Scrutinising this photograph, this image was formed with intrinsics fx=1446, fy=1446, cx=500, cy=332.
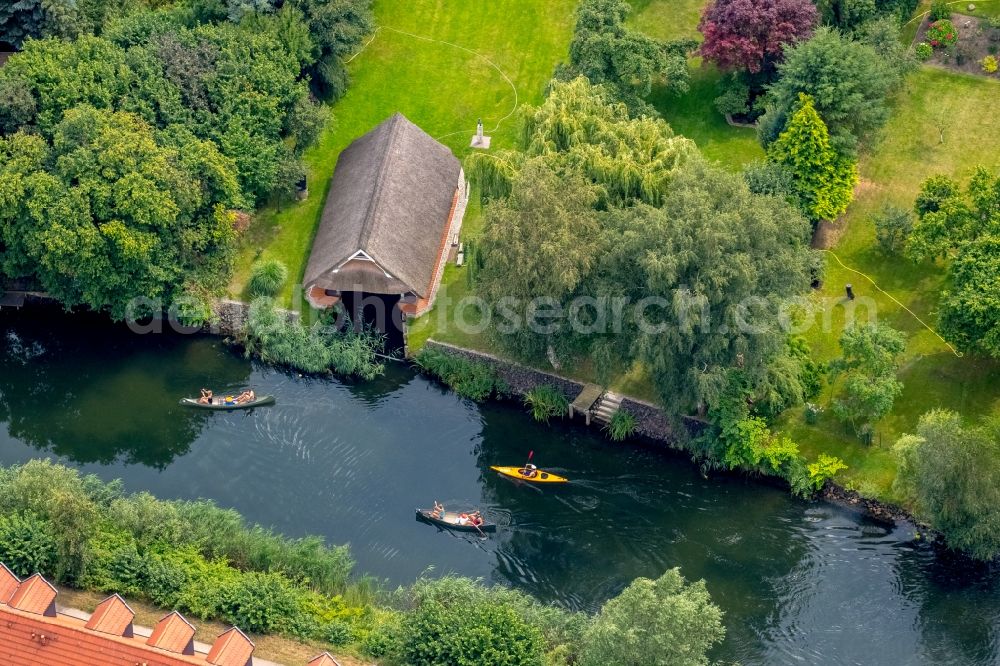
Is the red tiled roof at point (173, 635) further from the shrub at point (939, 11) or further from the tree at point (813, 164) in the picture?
the shrub at point (939, 11)

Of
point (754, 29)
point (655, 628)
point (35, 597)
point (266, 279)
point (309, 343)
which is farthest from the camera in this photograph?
point (754, 29)

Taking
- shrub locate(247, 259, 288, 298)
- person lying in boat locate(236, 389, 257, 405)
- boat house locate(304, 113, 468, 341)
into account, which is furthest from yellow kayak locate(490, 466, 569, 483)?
shrub locate(247, 259, 288, 298)

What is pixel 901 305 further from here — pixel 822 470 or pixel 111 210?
pixel 111 210

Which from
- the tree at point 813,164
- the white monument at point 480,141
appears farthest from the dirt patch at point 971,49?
the white monument at point 480,141

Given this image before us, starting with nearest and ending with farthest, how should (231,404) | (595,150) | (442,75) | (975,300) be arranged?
Result: (975,300)
(595,150)
(231,404)
(442,75)

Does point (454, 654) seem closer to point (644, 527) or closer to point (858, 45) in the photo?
point (644, 527)

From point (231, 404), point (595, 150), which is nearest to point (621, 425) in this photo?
point (595, 150)
